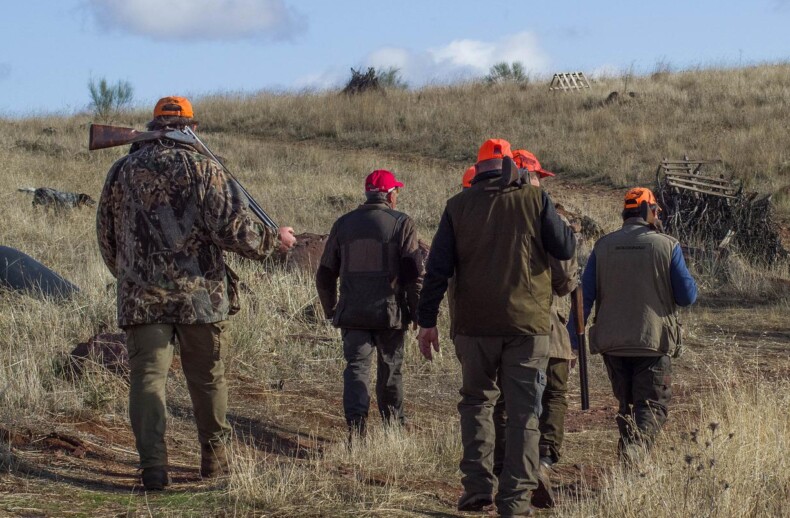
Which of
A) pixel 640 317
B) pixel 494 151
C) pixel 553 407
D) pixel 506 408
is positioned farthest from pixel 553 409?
pixel 494 151

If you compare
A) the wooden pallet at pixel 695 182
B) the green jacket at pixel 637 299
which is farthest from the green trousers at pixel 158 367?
the wooden pallet at pixel 695 182

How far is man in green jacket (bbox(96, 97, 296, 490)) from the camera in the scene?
508cm

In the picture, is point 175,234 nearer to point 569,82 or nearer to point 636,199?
point 636,199

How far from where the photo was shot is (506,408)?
4.88 m

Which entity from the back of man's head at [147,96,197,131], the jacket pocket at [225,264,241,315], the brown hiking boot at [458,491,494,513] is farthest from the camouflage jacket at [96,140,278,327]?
the brown hiking boot at [458,491,494,513]

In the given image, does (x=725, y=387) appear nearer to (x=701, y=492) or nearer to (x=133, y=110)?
(x=701, y=492)

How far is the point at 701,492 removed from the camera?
4.69 m

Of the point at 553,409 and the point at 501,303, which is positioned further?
the point at 553,409

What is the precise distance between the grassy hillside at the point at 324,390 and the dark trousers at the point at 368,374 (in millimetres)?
261

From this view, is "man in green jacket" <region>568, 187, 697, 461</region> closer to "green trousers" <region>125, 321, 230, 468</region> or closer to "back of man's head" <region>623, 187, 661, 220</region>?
"back of man's head" <region>623, 187, 661, 220</region>

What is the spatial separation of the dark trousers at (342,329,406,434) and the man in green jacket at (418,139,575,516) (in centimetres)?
177

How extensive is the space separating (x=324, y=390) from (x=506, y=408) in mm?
3548

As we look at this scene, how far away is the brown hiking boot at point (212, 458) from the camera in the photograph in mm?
5383

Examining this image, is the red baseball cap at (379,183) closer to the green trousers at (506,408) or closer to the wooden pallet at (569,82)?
the green trousers at (506,408)
